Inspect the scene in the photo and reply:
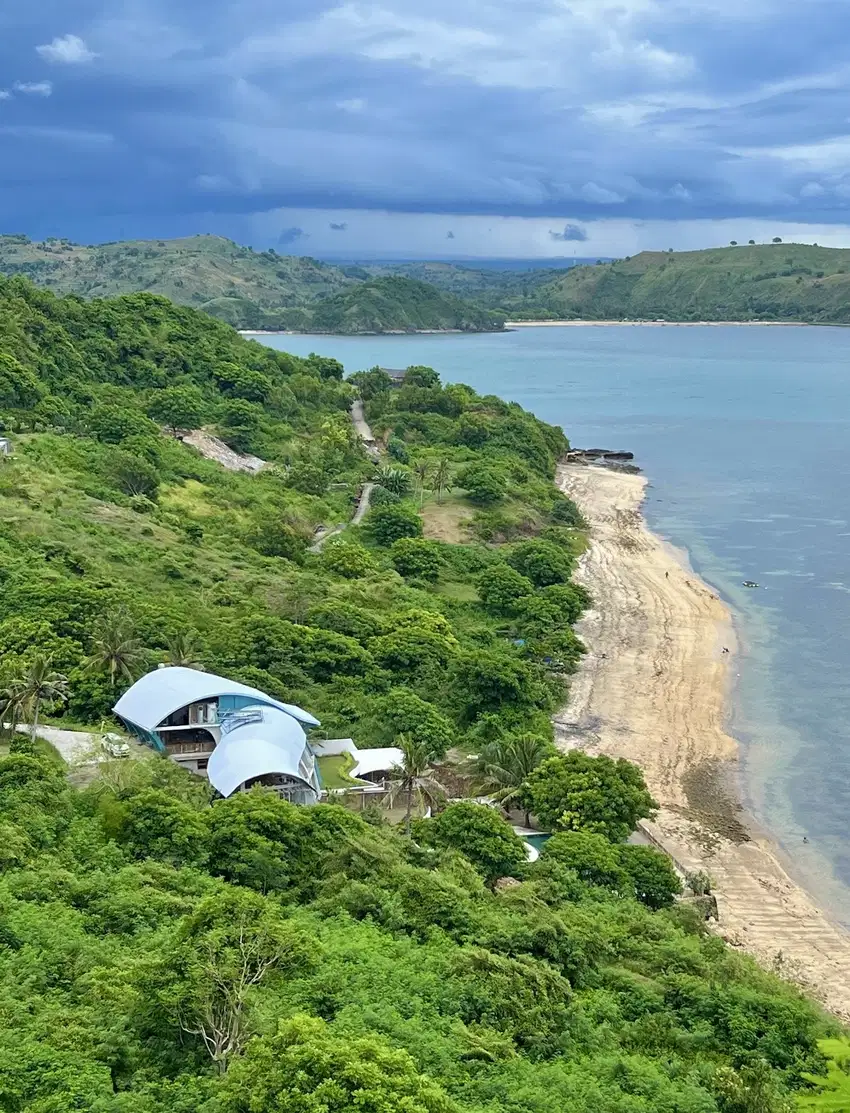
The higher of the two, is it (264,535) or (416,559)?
(264,535)

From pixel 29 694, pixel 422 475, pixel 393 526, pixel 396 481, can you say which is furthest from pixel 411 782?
pixel 422 475

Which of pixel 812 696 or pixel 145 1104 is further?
pixel 812 696

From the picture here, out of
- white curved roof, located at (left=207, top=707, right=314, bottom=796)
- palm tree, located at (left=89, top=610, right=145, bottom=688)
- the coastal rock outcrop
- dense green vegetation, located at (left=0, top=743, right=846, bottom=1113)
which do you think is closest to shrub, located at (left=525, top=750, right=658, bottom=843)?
dense green vegetation, located at (left=0, top=743, right=846, bottom=1113)

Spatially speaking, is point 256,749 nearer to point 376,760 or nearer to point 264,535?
point 376,760

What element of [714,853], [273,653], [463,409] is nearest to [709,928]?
[714,853]

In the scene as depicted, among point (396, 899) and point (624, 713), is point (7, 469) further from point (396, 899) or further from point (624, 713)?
point (396, 899)

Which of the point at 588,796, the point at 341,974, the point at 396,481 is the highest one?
the point at 396,481

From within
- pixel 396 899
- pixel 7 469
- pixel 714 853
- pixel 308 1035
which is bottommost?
pixel 714 853

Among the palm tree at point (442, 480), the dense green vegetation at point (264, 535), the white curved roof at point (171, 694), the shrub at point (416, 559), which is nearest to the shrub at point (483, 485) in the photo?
the dense green vegetation at point (264, 535)
